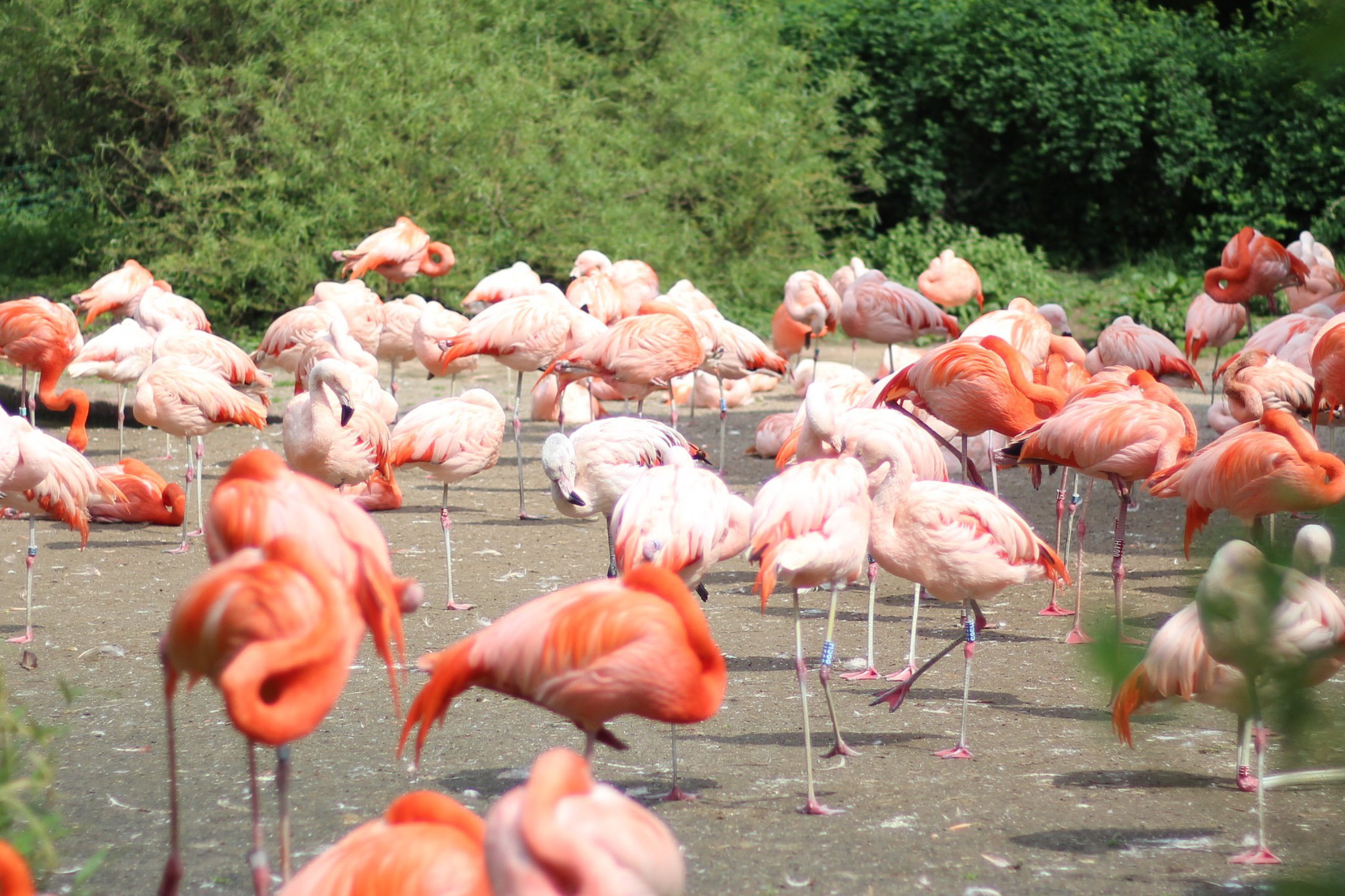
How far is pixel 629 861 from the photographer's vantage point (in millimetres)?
1526

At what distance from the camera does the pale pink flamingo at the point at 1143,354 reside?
774cm

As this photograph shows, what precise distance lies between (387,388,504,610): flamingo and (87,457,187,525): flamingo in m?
1.56

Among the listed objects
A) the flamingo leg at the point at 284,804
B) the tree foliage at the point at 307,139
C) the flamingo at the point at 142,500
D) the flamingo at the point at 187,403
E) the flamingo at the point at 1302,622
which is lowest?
the flamingo leg at the point at 284,804

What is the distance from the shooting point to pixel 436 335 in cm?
884

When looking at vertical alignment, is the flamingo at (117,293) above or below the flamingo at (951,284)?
below

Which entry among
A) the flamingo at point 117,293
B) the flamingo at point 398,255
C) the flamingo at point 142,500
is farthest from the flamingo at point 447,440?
the flamingo at point 398,255

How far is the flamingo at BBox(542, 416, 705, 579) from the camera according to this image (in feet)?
17.1

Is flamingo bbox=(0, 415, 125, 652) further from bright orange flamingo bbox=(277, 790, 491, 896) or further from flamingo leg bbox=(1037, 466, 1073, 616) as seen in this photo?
flamingo leg bbox=(1037, 466, 1073, 616)

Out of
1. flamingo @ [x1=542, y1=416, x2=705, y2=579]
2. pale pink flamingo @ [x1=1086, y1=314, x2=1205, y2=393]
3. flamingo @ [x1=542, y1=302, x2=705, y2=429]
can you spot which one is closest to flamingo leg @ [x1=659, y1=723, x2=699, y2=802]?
flamingo @ [x1=542, y1=416, x2=705, y2=579]

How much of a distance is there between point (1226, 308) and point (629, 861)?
29.5ft

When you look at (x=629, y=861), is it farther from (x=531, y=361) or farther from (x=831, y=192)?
(x=831, y=192)

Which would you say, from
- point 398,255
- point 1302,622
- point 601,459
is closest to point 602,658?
point 1302,622

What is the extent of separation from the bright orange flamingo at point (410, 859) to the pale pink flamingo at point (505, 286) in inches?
338

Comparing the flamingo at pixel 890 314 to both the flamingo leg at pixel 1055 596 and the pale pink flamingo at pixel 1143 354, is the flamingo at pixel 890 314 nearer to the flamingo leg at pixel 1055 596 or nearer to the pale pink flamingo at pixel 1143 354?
the pale pink flamingo at pixel 1143 354
